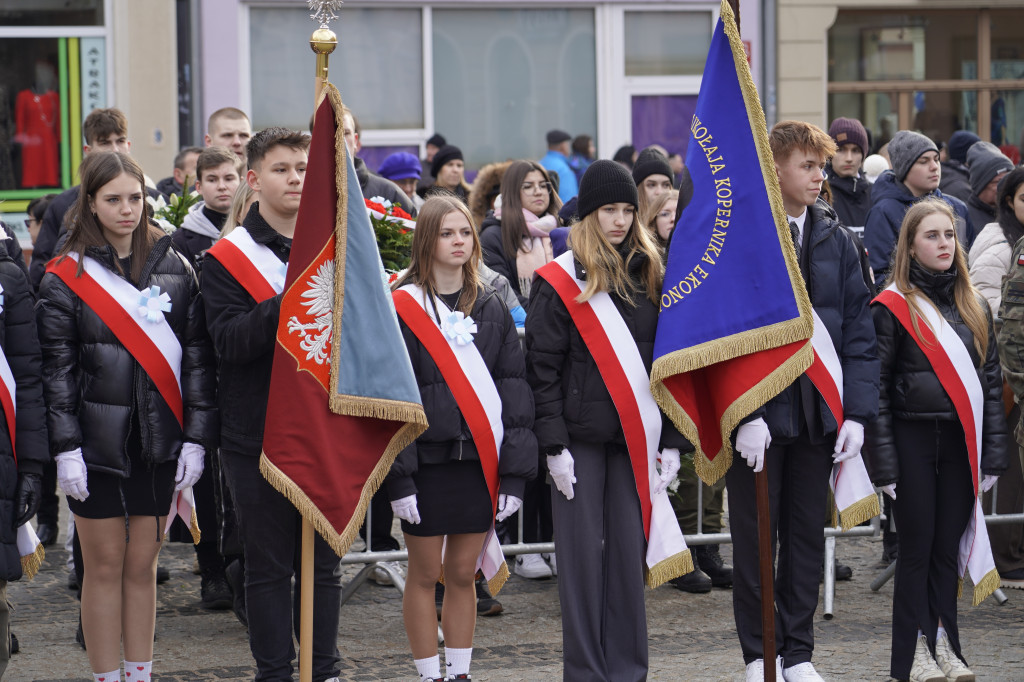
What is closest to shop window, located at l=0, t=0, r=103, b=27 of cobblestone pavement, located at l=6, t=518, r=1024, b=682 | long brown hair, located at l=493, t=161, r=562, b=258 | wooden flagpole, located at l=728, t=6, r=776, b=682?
long brown hair, located at l=493, t=161, r=562, b=258

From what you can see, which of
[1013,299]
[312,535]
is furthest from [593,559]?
[1013,299]

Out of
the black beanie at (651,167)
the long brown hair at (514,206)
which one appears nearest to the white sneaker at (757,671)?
the long brown hair at (514,206)

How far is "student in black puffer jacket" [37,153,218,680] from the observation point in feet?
16.4

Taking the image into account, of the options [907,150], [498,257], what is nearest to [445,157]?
[498,257]

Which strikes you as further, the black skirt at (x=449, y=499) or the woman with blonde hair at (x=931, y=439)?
the woman with blonde hair at (x=931, y=439)

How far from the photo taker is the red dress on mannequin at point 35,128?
13.3 meters

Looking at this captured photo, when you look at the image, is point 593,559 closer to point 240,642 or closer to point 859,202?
point 240,642

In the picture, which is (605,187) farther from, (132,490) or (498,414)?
(132,490)

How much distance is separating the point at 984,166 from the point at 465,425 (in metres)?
4.69

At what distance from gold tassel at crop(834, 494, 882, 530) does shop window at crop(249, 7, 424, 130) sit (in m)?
9.55

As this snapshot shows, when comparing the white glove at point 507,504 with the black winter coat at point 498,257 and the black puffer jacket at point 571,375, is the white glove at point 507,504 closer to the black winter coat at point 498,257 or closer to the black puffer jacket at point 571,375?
the black puffer jacket at point 571,375

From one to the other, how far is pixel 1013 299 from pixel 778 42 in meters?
9.66

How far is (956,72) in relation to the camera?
52.5ft

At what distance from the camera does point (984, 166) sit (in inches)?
334
